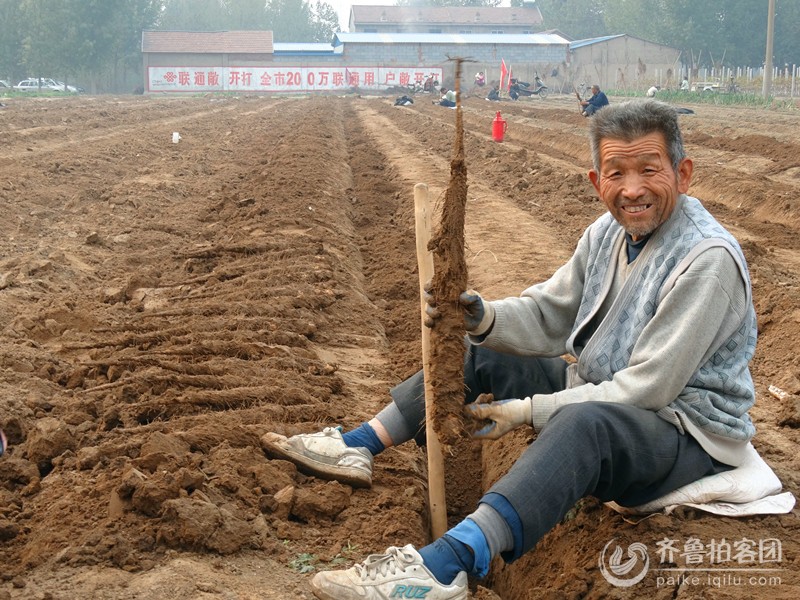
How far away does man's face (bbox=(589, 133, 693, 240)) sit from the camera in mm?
3234

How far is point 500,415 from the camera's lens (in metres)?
3.23

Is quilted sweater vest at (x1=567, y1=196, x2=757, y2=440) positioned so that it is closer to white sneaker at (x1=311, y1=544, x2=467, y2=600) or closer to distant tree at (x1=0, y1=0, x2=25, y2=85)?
white sneaker at (x1=311, y1=544, x2=467, y2=600)

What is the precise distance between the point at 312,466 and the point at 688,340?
167 centimetres

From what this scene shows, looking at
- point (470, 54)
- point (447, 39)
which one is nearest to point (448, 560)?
point (470, 54)

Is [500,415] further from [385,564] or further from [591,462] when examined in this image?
[385,564]

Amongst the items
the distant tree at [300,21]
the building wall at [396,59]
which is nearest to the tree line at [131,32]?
the building wall at [396,59]

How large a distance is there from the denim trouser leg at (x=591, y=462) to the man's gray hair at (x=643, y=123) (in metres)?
0.95

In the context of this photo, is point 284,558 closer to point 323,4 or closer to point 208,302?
point 208,302

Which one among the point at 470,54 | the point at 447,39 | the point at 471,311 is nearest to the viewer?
the point at 471,311

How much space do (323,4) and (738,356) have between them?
11435cm

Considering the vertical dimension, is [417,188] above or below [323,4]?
below

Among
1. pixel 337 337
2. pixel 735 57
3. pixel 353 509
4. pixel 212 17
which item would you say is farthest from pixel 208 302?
pixel 212 17

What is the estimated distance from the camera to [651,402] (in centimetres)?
308

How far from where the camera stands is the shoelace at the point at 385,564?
2.88m
